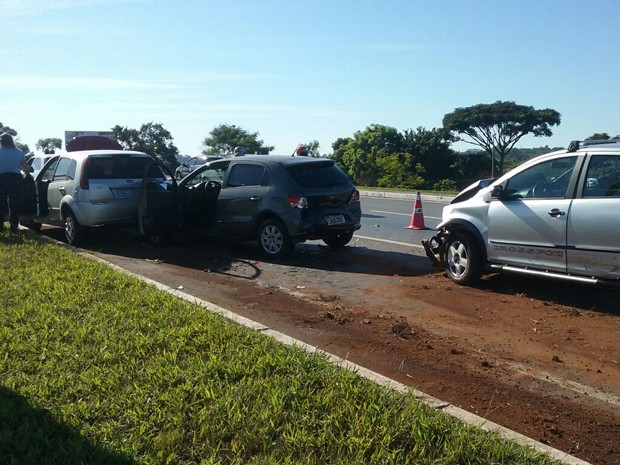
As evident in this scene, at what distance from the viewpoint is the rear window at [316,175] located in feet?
32.9

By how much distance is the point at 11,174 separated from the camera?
38.9 ft

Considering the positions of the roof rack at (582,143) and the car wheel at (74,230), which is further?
the car wheel at (74,230)

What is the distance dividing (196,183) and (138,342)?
21.9 ft

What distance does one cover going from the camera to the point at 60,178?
12023 millimetres

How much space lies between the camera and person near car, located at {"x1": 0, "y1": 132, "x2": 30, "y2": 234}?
11781 millimetres

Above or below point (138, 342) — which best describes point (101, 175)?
above

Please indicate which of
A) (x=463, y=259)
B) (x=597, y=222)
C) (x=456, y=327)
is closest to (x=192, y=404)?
(x=456, y=327)

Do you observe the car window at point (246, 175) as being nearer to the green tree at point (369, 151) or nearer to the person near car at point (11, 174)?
the person near car at point (11, 174)

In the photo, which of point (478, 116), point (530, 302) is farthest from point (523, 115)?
point (530, 302)

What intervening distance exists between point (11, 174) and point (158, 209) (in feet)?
10.1

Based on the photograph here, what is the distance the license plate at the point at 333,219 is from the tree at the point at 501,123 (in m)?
36.4

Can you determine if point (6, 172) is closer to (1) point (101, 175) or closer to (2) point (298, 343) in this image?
(1) point (101, 175)

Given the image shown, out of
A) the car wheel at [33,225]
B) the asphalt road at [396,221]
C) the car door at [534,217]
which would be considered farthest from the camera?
the car wheel at [33,225]

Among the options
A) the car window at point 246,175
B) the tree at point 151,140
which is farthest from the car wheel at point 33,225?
the tree at point 151,140
